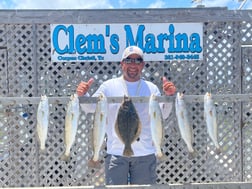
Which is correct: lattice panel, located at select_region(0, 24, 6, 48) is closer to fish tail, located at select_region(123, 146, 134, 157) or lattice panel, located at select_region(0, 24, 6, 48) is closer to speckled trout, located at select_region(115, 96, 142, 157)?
speckled trout, located at select_region(115, 96, 142, 157)

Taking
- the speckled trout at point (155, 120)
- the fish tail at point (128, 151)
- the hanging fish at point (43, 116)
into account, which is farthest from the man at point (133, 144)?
the hanging fish at point (43, 116)

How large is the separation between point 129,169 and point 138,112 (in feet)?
1.81

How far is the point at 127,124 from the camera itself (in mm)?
3244

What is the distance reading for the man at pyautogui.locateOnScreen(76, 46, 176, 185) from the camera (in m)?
3.43

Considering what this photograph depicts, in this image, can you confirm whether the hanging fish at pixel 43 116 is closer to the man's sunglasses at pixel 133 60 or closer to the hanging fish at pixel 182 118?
the man's sunglasses at pixel 133 60

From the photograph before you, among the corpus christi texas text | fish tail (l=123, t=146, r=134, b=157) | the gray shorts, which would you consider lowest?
the gray shorts

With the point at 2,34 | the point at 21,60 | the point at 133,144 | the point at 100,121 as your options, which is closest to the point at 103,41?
the point at 21,60

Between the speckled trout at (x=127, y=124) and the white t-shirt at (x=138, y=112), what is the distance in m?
0.13

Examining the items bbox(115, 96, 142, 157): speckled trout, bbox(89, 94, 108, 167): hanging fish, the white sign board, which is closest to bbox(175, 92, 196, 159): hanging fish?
bbox(115, 96, 142, 157): speckled trout

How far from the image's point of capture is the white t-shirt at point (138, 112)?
3443 millimetres

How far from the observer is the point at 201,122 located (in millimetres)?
5461

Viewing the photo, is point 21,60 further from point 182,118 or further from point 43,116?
point 182,118

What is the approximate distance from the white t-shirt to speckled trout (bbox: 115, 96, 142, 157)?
125mm

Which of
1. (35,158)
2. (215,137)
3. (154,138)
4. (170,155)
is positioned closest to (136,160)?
(154,138)
